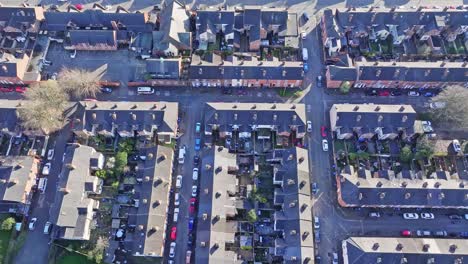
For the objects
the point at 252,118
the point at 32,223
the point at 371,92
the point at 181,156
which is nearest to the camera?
the point at 32,223

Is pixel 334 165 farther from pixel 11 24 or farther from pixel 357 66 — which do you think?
pixel 11 24

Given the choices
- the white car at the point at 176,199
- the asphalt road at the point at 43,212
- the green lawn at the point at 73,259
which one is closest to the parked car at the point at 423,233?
the white car at the point at 176,199

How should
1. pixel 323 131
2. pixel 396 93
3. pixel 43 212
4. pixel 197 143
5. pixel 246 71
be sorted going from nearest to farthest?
1. pixel 43 212
2. pixel 197 143
3. pixel 323 131
4. pixel 246 71
5. pixel 396 93

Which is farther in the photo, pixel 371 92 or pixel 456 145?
pixel 371 92

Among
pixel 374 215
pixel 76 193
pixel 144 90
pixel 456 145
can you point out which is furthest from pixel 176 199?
pixel 456 145

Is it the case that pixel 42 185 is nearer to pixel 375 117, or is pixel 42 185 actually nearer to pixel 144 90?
pixel 144 90

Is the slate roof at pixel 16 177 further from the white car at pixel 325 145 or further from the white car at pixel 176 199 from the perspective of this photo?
the white car at pixel 325 145
